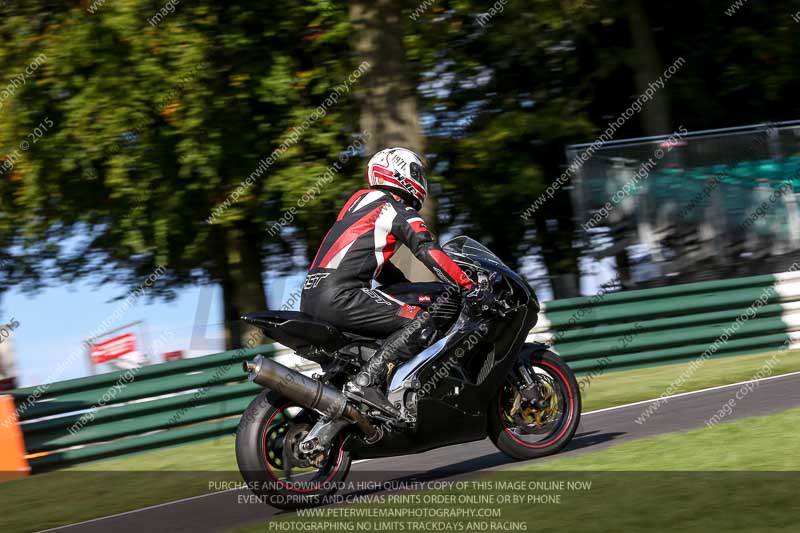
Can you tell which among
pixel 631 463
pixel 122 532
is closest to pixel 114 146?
pixel 122 532

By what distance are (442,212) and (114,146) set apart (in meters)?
5.12

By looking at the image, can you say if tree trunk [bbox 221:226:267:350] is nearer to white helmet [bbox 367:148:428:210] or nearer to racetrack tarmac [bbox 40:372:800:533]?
racetrack tarmac [bbox 40:372:800:533]

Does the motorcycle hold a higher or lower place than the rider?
lower

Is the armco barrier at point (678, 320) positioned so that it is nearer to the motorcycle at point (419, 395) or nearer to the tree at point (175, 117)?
the tree at point (175, 117)

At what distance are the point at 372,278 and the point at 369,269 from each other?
0.27 ft

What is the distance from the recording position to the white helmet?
21.9ft

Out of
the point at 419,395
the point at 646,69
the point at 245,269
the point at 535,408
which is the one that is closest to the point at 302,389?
the point at 419,395

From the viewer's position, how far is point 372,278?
259 inches

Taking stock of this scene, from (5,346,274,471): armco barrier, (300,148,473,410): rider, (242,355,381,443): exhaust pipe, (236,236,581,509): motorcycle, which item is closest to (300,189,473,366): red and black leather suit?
(300,148,473,410): rider

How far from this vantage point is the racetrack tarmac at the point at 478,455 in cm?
660

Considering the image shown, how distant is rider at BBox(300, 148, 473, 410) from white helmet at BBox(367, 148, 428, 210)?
10cm

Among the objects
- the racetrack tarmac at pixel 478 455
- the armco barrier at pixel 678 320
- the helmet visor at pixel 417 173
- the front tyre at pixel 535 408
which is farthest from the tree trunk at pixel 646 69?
the helmet visor at pixel 417 173

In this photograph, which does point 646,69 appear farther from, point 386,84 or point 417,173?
point 417,173

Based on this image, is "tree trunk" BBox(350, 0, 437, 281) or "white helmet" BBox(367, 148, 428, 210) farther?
"tree trunk" BBox(350, 0, 437, 281)
